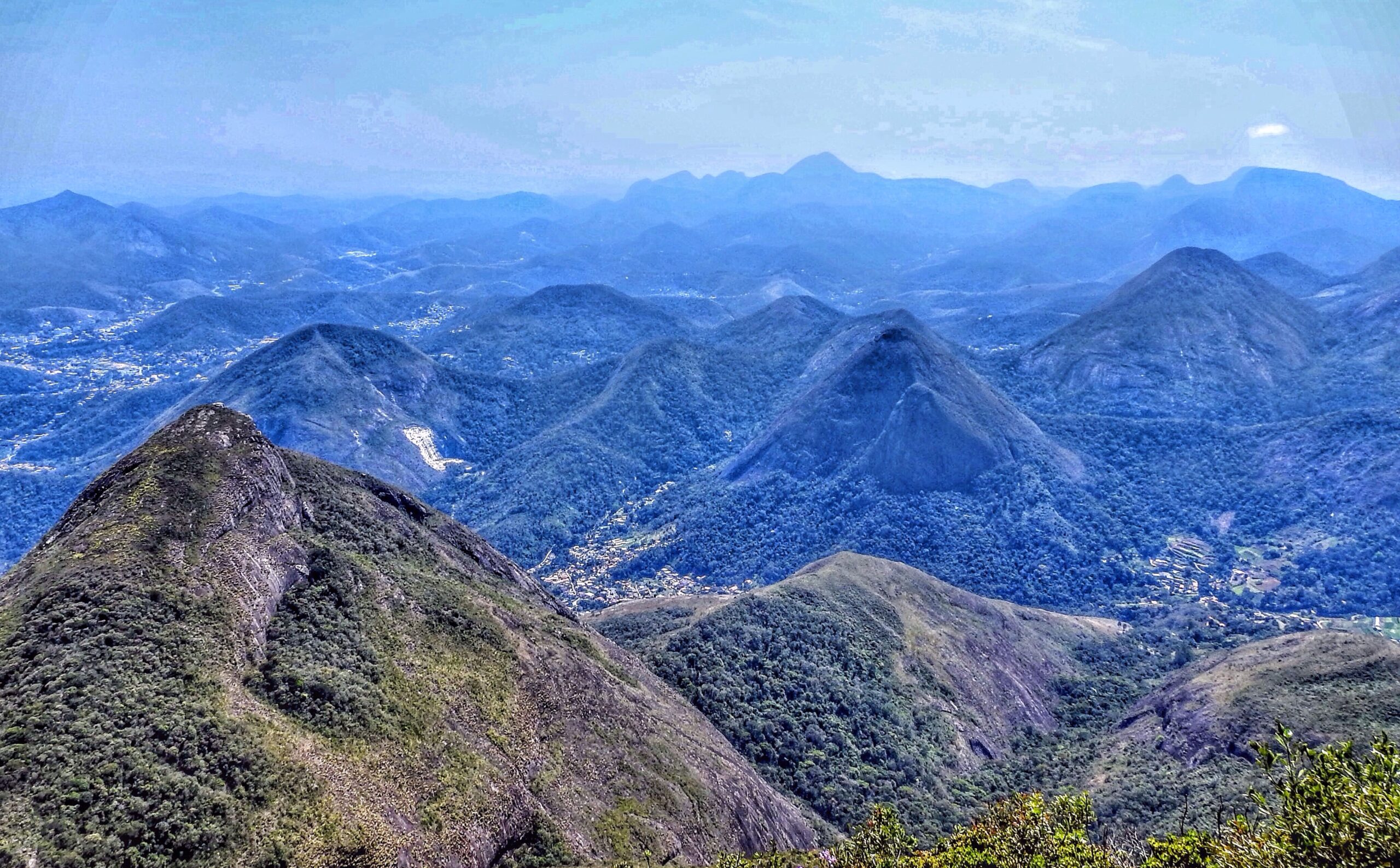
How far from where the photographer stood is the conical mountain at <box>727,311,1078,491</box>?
452 ft

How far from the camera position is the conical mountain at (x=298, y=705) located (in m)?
28.0

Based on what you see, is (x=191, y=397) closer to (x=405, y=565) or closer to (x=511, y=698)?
(x=405, y=565)

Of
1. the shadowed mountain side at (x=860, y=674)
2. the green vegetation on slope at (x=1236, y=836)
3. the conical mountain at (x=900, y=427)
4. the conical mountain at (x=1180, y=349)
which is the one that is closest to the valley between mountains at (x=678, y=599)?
the shadowed mountain side at (x=860, y=674)

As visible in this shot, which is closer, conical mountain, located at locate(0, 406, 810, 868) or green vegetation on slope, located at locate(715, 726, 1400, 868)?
green vegetation on slope, located at locate(715, 726, 1400, 868)

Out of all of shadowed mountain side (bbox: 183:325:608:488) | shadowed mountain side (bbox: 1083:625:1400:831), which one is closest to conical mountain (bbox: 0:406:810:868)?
shadowed mountain side (bbox: 1083:625:1400:831)

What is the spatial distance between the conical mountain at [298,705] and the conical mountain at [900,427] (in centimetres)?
9099

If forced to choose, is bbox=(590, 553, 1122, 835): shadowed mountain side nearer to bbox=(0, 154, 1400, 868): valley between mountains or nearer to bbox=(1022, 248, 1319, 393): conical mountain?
bbox=(0, 154, 1400, 868): valley between mountains

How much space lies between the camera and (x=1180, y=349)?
183 meters

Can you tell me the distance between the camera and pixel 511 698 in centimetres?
4375

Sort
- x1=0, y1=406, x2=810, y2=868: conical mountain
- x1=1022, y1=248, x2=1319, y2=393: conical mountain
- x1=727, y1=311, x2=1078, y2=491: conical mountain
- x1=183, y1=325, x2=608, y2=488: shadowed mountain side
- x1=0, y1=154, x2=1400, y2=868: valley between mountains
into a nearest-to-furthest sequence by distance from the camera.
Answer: x1=0, y1=406, x2=810, y2=868: conical mountain → x1=0, y1=154, x2=1400, y2=868: valley between mountains → x1=727, y1=311, x2=1078, y2=491: conical mountain → x1=183, y1=325, x2=608, y2=488: shadowed mountain side → x1=1022, y1=248, x2=1319, y2=393: conical mountain

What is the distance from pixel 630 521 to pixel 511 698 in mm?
94774

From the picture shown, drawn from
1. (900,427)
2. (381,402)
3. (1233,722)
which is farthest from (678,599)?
(381,402)

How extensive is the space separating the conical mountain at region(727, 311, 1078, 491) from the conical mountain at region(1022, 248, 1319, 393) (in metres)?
42.4

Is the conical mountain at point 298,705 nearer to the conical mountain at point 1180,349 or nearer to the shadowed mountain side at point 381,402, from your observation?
the shadowed mountain side at point 381,402
